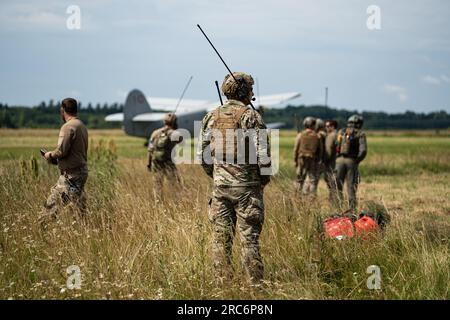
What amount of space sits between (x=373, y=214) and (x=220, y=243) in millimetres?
3090

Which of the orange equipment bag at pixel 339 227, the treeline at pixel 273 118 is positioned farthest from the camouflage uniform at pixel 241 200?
the treeline at pixel 273 118

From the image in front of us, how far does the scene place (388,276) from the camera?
222 inches

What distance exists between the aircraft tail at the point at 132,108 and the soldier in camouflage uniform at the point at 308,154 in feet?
99.8

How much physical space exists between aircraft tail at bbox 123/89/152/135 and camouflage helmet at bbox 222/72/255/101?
122 ft

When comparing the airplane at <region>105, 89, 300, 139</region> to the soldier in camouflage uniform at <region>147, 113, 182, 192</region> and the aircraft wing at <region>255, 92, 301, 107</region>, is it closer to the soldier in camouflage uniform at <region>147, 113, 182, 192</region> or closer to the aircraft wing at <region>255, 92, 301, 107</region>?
the aircraft wing at <region>255, 92, 301, 107</region>

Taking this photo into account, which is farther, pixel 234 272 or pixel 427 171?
pixel 427 171

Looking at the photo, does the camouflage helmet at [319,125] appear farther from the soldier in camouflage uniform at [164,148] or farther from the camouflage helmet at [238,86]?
the camouflage helmet at [238,86]

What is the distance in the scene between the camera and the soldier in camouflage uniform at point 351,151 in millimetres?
11922

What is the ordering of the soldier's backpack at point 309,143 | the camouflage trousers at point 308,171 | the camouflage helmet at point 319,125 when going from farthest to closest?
the camouflage helmet at point 319,125 < the camouflage trousers at point 308,171 < the soldier's backpack at point 309,143

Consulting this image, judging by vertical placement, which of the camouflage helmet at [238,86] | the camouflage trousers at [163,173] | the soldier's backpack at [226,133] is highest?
the camouflage helmet at [238,86]

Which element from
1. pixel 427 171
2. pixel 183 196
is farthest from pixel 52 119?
pixel 183 196

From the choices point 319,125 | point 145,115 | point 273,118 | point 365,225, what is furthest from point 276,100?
point 273,118

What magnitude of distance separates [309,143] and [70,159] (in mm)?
6309
